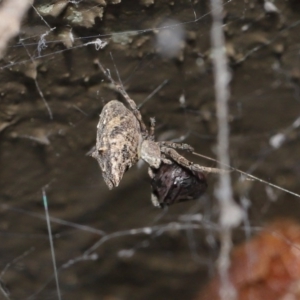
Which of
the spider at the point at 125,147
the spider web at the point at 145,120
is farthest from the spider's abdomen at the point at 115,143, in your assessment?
the spider web at the point at 145,120

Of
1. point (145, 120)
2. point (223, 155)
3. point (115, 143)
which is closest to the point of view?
point (115, 143)

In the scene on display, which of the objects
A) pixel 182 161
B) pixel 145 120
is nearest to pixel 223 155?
pixel 145 120

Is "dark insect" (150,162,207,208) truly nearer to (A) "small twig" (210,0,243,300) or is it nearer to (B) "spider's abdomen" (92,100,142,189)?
(B) "spider's abdomen" (92,100,142,189)

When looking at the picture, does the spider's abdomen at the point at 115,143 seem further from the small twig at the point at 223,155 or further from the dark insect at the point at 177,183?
the small twig at the point at 223,155

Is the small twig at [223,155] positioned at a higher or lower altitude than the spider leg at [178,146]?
lower

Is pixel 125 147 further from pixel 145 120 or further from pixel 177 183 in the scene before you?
pixel 145 120

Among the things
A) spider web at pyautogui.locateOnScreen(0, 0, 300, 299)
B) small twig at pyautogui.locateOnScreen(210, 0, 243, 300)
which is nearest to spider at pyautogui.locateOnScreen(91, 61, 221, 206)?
spider web at pyautogui.locateOnScreen(0, 0, 300, 299)

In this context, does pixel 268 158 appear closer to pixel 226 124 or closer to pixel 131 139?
pixel 226 124

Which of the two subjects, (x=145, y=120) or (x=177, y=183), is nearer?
(x=177, y=183)
